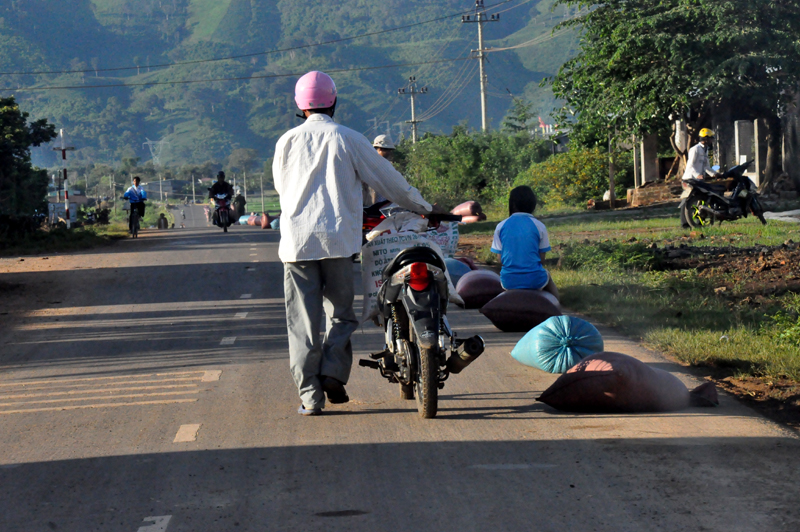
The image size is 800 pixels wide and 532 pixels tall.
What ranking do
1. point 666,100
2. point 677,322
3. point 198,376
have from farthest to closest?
point 666,100 → point 677,322 → point 198,376

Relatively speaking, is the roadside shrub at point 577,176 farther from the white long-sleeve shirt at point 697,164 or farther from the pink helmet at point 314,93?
the pink helmet at point 314,93

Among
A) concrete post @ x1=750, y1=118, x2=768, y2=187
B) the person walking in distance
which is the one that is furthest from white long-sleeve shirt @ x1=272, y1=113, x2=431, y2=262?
concrete post @ x1=750, y1=118, x2=768, y2=187

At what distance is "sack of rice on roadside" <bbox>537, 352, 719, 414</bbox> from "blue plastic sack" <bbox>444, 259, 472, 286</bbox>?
522cm

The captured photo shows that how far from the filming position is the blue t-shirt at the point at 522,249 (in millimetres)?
8094

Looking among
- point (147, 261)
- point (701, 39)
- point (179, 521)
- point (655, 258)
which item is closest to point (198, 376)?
point (179, 521)

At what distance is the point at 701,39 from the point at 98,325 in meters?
18.7

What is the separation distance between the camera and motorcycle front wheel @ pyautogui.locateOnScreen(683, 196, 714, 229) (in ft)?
57.6

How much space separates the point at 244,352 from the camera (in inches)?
310

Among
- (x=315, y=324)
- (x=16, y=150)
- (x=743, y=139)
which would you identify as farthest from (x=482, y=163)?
(x=315, y=324)

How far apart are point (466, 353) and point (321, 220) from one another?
3.81 ft

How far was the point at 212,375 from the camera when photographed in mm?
6926

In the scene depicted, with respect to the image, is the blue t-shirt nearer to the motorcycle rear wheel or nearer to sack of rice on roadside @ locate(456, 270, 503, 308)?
sack of rice on roadside @ locate(456, 270, 503, 308)

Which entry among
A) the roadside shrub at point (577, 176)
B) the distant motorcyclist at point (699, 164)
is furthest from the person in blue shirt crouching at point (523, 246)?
the roadside shrub at point (577, 176)

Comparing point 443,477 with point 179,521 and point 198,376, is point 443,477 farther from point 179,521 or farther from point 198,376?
point 198,376
